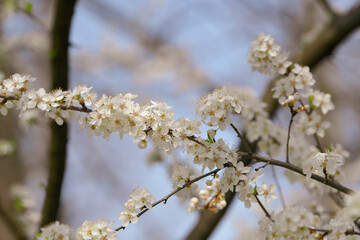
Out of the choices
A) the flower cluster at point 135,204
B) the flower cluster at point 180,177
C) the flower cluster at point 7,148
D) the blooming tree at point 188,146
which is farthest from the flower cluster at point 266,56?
the flower cluster at point 7,148

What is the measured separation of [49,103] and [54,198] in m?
1.58

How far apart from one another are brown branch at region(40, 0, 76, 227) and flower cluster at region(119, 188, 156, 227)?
1391 mm

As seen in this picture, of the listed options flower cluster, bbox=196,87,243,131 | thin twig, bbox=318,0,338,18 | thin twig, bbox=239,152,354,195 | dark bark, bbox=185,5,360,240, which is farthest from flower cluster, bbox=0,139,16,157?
thin twig, bbox=318,0,338,18

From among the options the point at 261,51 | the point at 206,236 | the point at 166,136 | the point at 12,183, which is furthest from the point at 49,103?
the point at 12,183

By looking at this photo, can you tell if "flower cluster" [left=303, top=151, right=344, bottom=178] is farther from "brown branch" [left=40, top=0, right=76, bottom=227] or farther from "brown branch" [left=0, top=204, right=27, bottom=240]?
"brown branch" [left=0, top=204, right=27, bottom=240]

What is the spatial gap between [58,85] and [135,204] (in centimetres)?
145

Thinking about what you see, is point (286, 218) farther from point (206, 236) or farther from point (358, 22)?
point (358, 22)

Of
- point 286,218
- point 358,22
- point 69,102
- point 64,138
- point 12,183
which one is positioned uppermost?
point 12,183

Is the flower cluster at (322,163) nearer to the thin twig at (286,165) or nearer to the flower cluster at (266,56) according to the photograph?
the thin twig at (286,165)

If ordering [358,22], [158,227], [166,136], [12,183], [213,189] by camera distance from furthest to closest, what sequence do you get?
[158,227], [12,183], [358,22], [213,189], [166,136]

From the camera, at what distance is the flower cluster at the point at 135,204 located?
1650 millimetres

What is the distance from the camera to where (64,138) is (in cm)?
294

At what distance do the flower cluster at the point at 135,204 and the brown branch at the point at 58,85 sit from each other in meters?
1.39

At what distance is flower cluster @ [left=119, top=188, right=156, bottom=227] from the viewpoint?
165 centimetres
